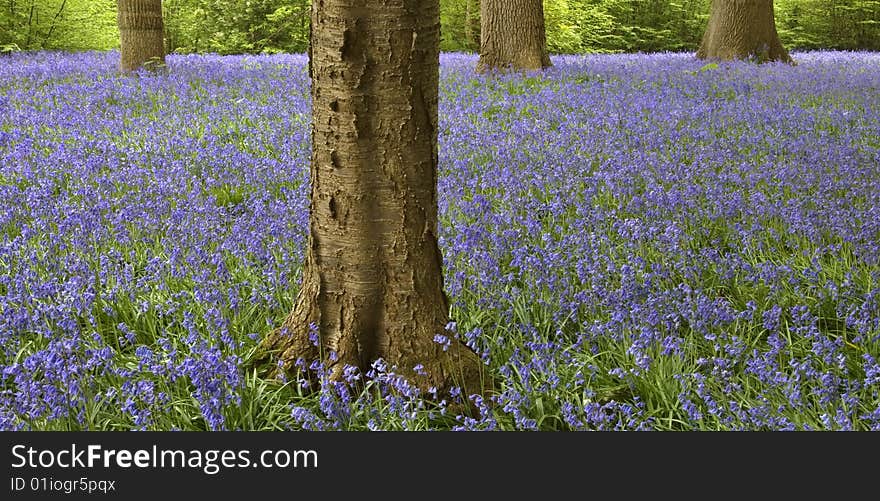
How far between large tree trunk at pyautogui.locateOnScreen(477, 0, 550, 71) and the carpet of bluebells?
15.0ft

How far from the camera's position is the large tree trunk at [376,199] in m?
2.99

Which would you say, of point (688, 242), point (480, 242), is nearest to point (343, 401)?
point (480, 242)

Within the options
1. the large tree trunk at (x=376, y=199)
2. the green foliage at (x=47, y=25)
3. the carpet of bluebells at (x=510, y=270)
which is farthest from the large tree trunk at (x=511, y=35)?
the large tree trunk at (x=376, y=199)

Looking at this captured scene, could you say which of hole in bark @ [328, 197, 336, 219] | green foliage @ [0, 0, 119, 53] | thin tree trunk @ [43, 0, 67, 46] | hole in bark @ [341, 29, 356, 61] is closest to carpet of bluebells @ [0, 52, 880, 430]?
hole in bark @ [328, 197, 336, 219]

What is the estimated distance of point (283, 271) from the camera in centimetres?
417

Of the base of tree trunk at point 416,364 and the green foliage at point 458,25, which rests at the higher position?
the green foliage at point 458,25

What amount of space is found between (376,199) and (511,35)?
35.3ft

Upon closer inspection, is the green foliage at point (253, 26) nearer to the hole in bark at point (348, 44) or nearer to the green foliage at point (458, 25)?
the green foliage at point (458, 25)

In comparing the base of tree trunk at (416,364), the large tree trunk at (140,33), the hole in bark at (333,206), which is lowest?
the base of tree trunk at (416,364)

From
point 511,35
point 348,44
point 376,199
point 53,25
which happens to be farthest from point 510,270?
point 53,25

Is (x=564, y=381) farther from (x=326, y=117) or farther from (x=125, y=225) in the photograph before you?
(x=125, y=225)

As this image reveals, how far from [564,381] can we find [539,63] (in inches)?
426

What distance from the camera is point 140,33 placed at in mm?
12328

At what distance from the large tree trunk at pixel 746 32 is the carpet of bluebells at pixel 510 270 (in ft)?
22.9
